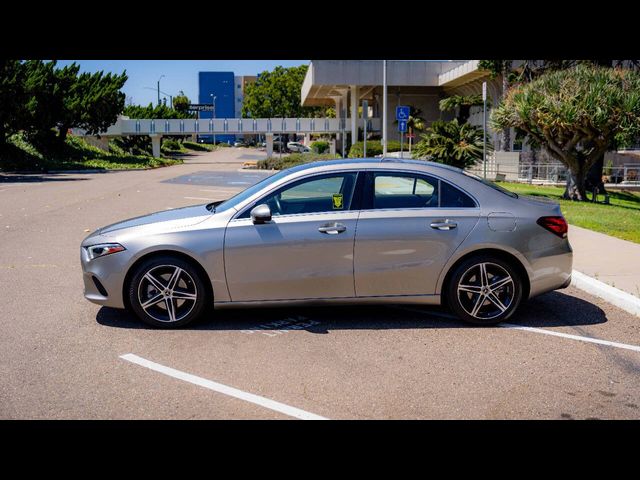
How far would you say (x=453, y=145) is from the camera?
81.1 feet

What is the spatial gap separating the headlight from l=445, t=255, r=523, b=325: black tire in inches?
122

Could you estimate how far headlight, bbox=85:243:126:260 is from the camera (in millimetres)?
6395

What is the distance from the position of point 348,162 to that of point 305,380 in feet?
8.34

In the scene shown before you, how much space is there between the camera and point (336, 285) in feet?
21.0

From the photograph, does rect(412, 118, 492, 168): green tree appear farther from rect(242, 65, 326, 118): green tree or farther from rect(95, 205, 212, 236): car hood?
rect(242, 65, 326, 118): green tree

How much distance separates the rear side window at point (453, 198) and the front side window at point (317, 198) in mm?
867

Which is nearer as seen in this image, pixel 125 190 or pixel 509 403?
pixel 509 403

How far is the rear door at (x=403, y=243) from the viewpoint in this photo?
21.0 feet

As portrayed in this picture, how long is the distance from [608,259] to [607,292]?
200cm

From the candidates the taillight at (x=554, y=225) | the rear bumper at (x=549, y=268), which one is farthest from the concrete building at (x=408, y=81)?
the rear bumper at (x=549, y=268)
